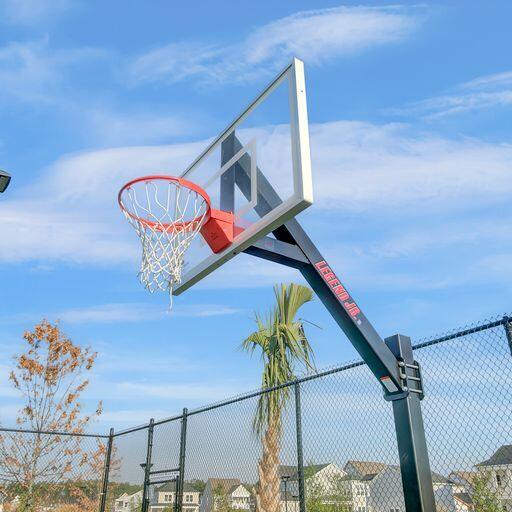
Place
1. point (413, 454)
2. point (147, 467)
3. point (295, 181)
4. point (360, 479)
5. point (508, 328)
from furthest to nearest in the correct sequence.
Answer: point (147, 467), point (360, 479), point (413, 454), point (295, 181), point (508, 328)

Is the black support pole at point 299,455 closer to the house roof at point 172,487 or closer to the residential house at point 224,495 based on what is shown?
the residential house at point 224,495

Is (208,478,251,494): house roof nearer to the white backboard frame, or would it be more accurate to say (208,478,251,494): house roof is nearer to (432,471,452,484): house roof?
(432,471,452,484): house roof

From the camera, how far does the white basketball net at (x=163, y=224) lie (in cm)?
529

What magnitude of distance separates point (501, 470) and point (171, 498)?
17.9 feet

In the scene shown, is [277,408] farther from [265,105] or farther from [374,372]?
[265,105]

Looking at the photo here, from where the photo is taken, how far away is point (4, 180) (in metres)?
5.32

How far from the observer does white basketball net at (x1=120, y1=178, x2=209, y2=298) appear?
17.4ft

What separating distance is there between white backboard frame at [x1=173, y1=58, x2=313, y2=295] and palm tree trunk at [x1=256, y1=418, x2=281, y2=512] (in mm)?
2916

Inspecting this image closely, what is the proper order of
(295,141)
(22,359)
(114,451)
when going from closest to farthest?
(295,141), (114,451), (22,359)

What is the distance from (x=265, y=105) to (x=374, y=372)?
2683 mm

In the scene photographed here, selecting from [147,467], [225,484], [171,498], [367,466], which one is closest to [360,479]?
[367,466]

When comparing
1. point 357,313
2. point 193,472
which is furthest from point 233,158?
point 193,472

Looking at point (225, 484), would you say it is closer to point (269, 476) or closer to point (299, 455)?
point (269, 476)

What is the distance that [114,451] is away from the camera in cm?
1130
